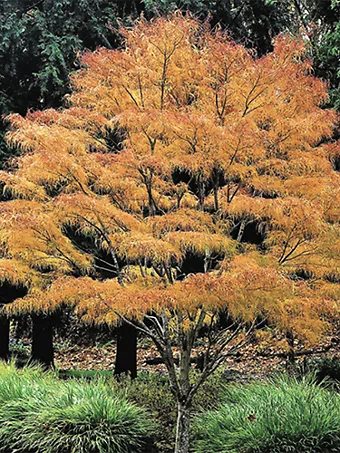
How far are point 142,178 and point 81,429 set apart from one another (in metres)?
2.97

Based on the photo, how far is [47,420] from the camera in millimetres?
5809

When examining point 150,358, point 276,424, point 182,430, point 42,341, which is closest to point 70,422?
point 182,430

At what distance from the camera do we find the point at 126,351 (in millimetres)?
10648

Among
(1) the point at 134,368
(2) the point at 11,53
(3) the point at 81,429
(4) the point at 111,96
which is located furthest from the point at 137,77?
(1) the point at 134,368

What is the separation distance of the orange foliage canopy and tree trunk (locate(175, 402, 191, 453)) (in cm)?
103

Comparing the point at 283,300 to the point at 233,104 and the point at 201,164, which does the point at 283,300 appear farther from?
the point at 233,104

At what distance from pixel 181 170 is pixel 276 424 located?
9.75ft

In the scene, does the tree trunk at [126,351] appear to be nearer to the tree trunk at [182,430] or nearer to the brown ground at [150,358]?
the brown ground at [150,358]

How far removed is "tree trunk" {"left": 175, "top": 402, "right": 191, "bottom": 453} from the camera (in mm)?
5664

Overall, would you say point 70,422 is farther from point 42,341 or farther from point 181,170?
point 42,341

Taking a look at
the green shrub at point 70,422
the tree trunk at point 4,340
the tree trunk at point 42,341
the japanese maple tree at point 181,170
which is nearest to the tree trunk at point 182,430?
the japanese maple tree at point 181,170

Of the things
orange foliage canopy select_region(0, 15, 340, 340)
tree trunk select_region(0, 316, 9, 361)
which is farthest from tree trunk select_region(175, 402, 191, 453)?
tree trunk select_region(0, 316, 9, 361)

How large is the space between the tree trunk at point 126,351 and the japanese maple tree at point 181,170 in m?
4.62

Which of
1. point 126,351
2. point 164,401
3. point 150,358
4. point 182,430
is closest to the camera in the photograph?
point 182,430
